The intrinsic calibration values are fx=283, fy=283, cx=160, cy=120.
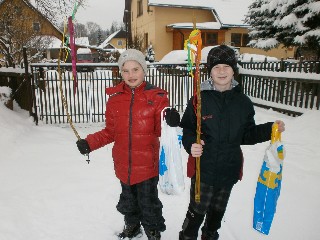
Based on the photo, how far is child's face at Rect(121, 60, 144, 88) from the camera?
2.31 m

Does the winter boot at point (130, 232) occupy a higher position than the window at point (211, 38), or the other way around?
the window at point (211, 38)

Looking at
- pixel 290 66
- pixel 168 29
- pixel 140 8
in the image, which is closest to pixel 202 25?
pixel 168 29

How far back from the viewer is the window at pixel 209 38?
25.7 meters

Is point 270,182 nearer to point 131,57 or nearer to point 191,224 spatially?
point 191,224

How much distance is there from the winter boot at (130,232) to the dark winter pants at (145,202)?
19 centimetres

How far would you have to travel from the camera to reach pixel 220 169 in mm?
2152

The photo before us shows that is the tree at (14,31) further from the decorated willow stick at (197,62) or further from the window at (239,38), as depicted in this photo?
the window at (239,38)

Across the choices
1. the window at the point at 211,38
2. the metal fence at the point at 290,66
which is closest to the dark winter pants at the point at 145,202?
the metal fence at the point at 290,66

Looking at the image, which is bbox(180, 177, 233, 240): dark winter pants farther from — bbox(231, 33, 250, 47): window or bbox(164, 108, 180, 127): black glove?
bbox(231, 33, 250, 47): window

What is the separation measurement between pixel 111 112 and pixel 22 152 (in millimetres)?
3336

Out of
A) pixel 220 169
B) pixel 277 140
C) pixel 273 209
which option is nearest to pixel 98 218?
pixel 220 169

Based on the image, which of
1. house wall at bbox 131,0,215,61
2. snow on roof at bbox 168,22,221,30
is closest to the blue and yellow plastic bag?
snow on roof at bbox 168,22,221,30

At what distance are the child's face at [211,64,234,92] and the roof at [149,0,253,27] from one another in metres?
23.8

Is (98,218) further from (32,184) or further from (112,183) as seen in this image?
(32,184)
